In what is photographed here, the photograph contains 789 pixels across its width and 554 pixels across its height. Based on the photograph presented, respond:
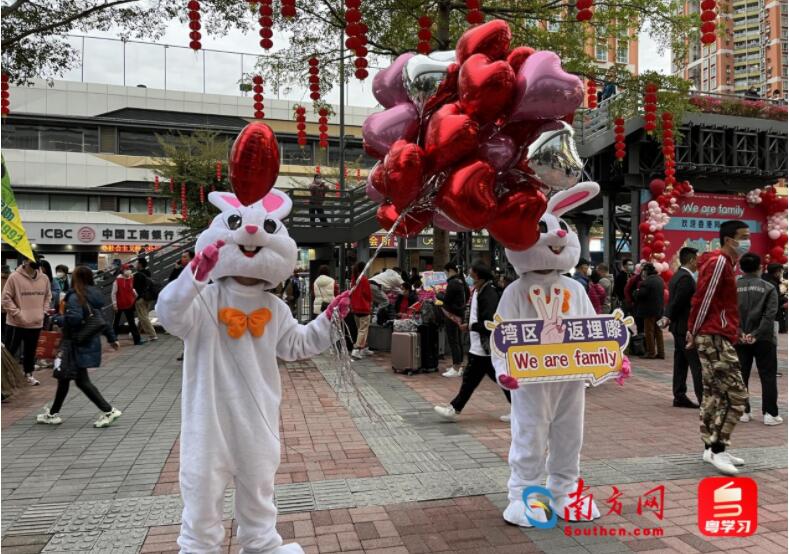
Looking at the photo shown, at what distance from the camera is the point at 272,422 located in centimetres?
294

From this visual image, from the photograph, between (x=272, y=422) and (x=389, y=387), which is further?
→ (x=389, y=387)

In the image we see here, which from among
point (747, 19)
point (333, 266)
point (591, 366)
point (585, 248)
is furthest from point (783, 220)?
point (747, 19)

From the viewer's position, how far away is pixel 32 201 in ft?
108

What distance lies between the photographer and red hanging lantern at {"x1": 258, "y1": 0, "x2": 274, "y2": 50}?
264 inches

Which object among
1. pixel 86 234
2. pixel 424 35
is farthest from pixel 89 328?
pixel 86 234

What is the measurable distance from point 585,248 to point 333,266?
42.1 ft

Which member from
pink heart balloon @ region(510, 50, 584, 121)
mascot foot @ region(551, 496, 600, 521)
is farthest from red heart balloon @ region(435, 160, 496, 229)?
mascot foot @ region(551, 496, 600, 521)

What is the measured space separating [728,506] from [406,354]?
5.36 m

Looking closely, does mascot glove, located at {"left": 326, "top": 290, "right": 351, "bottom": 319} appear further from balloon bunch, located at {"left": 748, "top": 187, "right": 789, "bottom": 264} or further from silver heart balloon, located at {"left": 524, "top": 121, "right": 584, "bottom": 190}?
balloon bunch, located at {"left": 748, "top": 187, "right": 789, "bottom": 264}

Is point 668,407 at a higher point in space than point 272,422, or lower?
lower

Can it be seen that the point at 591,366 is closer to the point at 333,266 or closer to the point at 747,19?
the point at 333,266

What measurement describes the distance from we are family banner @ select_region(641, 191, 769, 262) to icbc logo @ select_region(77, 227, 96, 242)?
29438 mm

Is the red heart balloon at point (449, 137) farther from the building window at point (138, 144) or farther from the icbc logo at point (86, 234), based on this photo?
the building window at point (138, 144)

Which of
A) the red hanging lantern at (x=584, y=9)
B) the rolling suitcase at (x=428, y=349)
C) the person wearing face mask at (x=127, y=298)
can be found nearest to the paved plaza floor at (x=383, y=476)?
the rolling suitcase at (x=428, y=349)
